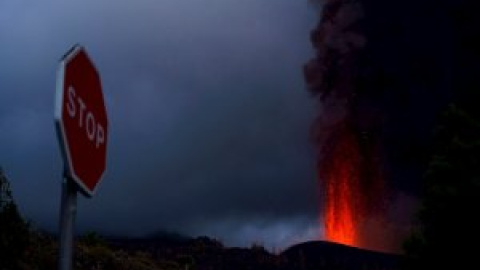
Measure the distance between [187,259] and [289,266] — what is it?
2513 inches

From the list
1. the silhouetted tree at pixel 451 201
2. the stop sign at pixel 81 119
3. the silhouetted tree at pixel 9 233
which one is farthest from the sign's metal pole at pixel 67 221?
the silhouetted tree at pixel 451 201

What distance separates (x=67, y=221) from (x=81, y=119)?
1.05ft

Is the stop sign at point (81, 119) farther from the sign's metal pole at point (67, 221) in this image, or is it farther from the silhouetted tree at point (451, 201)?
the silhouetted tree at point (451, 201)

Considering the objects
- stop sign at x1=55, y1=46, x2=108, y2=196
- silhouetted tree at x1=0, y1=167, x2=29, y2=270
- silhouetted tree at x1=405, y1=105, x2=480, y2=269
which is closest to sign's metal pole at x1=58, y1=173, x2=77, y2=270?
stop sign at x1=55, y1=46, x2=108, y2=196

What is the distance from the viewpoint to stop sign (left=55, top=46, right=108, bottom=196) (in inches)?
97.0

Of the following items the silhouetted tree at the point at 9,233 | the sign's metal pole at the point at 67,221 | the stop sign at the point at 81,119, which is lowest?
the sign's metal pole at the point at 67,221

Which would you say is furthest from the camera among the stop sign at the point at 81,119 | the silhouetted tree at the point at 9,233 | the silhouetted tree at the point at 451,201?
the silhouetted tree at the point at 451,201

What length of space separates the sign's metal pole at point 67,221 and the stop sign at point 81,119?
4 centimetres

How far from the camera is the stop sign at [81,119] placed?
2465mm

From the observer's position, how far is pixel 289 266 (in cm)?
12469

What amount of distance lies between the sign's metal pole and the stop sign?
0.12 feet

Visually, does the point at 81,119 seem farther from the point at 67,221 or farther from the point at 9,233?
the point at 9,233

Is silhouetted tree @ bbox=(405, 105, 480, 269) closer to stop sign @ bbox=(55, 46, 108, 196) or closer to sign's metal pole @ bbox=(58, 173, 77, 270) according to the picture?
stop sign @ bbox=(55, 46, 108, 196)

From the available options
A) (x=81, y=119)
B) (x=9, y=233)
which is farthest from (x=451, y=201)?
(x=81, y=119)
